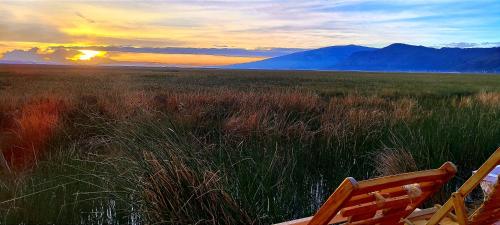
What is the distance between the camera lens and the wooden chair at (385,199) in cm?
269

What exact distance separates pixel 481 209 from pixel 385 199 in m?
0.61

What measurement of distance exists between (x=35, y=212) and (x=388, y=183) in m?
3.41

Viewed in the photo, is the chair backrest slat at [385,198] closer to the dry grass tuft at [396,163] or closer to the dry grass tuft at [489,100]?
the dry grass tuft at [396,163]

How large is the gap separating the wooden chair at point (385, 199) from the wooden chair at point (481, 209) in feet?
0.65

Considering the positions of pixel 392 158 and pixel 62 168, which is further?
pixel 392 158

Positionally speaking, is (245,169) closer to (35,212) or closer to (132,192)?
(132,192)

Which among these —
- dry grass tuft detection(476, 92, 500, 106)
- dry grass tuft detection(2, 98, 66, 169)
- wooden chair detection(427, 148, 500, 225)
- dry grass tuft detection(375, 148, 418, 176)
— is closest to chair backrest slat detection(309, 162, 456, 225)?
wooden chair detection(427, 148, 500, 225)

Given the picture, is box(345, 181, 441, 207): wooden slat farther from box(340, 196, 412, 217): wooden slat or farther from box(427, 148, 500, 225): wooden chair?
box(427, 148, 500, 225): wooden chair

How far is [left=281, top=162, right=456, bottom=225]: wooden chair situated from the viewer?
8.82 ft

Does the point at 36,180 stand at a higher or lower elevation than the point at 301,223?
lower

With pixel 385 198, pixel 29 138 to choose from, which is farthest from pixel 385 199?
A: pixel 29 138

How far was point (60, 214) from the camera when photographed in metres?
4.80

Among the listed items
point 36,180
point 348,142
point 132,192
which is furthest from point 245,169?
point 348,142

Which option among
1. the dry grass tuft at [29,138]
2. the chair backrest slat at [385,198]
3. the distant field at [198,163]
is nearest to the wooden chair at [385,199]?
the chair backrest slat at [385,198]
